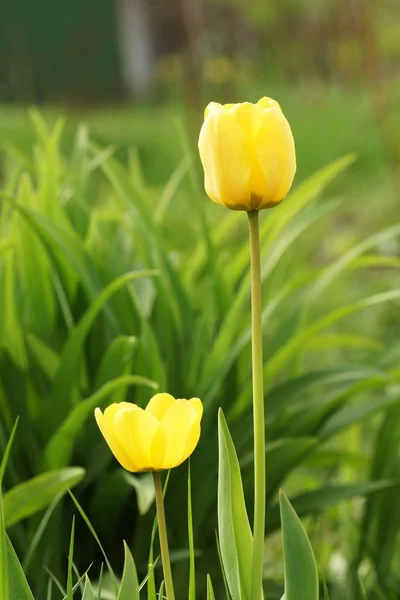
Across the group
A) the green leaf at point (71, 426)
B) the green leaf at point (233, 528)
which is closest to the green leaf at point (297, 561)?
the green leaf at point (233, 528)

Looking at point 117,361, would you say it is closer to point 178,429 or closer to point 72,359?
point 72,359

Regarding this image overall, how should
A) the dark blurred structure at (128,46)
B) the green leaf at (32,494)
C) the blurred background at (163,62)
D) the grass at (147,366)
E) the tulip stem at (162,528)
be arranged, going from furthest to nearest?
the dark blurred structure at (128,46) < the blurred background at (163,62) < the grass at (147,366) < the green leaf at (32,494) < the tulip stem at (162,528)

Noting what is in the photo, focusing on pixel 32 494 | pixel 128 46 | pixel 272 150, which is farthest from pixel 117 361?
pixel 128 46

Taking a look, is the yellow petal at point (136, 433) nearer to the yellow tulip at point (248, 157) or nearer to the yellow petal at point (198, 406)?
the yellow petal at point (198, 406)

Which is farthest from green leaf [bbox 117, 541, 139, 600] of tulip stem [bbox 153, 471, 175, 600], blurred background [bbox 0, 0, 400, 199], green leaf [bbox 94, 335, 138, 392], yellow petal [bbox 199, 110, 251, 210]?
blurred background [bbox 0, 0, 400, 199]

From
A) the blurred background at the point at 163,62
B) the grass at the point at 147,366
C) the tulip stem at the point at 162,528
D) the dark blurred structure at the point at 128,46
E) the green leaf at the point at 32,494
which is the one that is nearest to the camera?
the tulip stem at the point at 162,528
